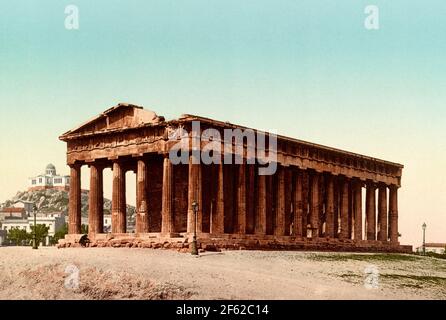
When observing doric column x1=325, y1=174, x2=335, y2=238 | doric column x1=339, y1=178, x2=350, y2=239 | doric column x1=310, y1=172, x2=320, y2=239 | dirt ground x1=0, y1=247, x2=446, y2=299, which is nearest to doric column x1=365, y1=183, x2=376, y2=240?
doric column x1=339, y1=178, x2=350, y2=239

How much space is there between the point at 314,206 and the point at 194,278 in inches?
1301

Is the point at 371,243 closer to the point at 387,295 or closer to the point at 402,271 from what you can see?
the point at 402,271

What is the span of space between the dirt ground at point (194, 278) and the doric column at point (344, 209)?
81.1ft

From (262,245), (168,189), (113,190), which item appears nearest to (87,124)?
(113,190)

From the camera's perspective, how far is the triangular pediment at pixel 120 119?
Result: 52406 mm

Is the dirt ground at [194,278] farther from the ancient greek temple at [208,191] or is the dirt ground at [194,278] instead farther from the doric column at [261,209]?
the doric column at [261,209]

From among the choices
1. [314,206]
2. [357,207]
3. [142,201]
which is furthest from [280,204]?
[357,207]

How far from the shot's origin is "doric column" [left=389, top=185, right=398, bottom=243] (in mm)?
76312

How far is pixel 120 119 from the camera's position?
5419 cm

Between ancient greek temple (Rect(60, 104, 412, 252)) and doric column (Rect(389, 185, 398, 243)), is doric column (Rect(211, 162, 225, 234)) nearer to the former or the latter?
ancient greek temple (Rect(60, 104, 412, 252))

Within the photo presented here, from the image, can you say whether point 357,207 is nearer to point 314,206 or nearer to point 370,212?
point 370,212

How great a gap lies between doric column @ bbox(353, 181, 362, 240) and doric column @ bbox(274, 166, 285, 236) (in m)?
13.0

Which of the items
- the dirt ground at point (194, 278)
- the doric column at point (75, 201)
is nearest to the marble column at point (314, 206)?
the doric column at point (75, 201)
